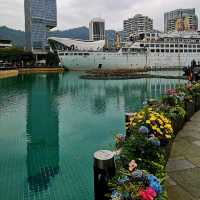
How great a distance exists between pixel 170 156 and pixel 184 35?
76772 mm

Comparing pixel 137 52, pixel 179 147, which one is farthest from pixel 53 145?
pixel 137 52

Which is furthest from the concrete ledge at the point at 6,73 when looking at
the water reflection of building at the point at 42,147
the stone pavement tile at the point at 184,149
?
the stone pavement tile at the point at 184,149

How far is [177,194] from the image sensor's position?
3959 millimetres

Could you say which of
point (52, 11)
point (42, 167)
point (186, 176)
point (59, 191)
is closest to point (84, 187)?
point (59, 191)

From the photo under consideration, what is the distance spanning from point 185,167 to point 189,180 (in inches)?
21.0

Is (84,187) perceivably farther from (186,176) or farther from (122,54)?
(122,54)

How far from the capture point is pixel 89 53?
67.4 metres

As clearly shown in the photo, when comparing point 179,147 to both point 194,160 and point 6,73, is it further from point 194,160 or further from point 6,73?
point 6,73

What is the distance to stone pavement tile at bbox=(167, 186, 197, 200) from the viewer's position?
3.86m

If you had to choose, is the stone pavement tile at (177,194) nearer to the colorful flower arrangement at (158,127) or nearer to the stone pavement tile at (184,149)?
the colorful flower arrangement at (158,127)

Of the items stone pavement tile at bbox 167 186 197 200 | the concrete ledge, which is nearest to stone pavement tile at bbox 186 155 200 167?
stone pavement tile at bbox 167 186 197 200

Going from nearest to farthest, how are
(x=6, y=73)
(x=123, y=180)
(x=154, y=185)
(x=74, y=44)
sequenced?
(x=154, y=185)
(x=123, y=180)
(x=6, y=73)
(x=74, y=44)

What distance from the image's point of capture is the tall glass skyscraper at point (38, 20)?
149125 mm

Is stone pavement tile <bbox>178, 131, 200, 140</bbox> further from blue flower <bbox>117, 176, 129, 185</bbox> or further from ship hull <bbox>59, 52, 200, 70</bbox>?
ship hull <bbox>59, 52, 200, 70</bbox>
